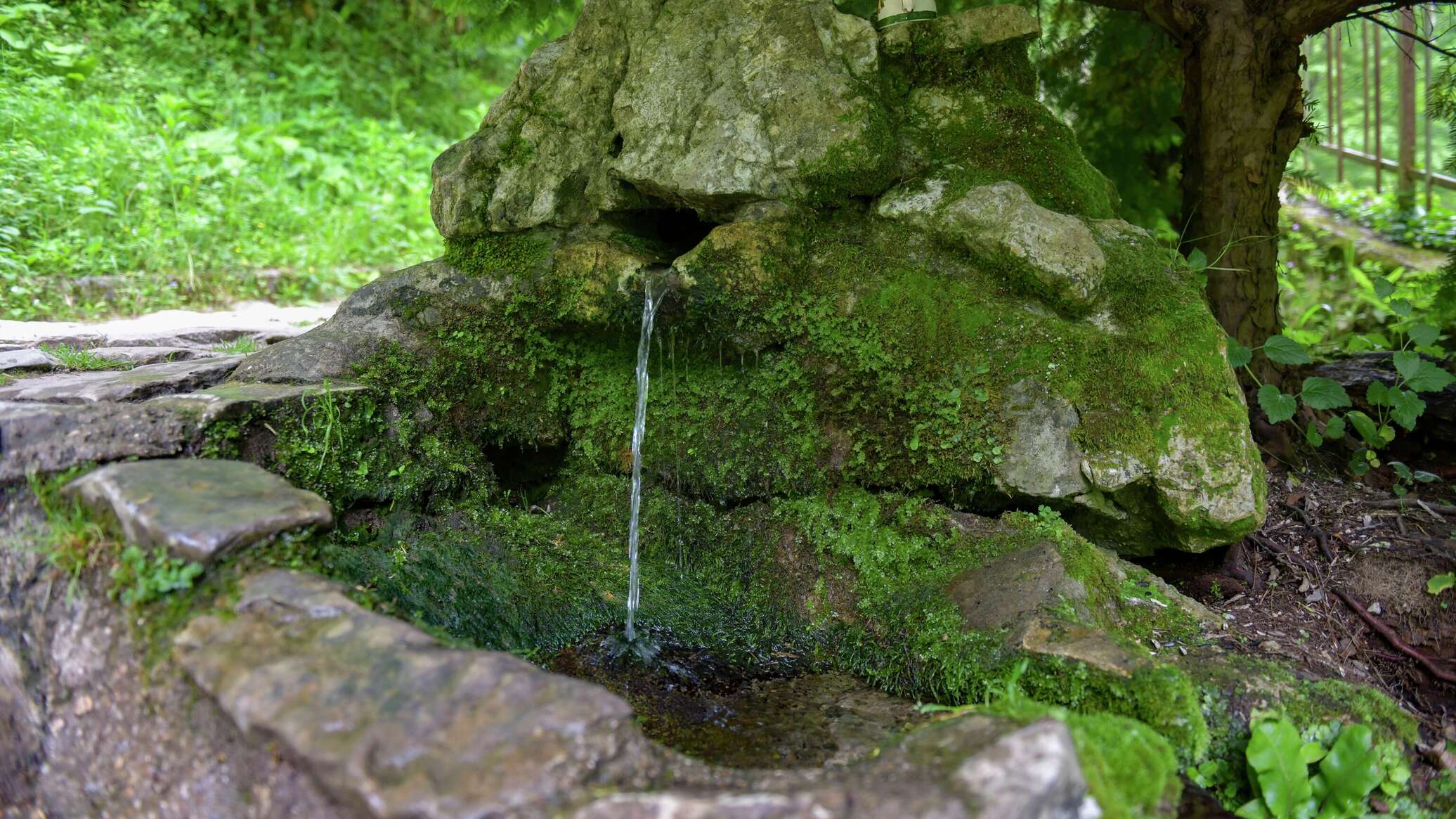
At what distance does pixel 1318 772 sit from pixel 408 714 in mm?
2595

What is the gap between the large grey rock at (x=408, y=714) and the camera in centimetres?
174

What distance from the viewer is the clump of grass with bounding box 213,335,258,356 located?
4.64 m

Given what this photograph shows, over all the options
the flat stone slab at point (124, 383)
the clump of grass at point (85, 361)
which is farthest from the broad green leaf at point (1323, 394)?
the clump of grass at point (85, 361)

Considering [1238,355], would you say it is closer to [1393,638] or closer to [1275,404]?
[1275,404]

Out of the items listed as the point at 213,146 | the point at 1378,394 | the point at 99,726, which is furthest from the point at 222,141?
the point at 1378,394

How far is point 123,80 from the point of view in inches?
334

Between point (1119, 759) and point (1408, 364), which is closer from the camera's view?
point (1119, 759)

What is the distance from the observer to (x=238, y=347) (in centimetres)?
477

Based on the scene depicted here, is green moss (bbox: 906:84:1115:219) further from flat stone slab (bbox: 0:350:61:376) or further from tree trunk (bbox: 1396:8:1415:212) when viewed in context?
tree trunk (bbox: 1396:8:1415:212)

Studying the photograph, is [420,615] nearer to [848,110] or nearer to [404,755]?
[404,755]

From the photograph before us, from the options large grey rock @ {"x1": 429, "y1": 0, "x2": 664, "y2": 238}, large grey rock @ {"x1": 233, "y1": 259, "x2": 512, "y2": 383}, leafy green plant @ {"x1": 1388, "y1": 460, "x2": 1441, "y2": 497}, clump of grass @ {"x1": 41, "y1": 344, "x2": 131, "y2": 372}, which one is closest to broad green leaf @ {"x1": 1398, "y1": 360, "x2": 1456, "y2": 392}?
leafy green plant @ {"x1": 1388, "y1": 460, "x2": 1441, "y2": 497}

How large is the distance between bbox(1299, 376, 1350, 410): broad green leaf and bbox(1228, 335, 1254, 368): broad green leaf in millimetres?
275

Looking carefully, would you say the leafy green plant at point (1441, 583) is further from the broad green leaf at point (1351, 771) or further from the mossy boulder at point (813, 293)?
the broad green leaf at point (1351, 771)

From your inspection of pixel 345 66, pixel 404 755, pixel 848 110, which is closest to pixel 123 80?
pixel 345 66
